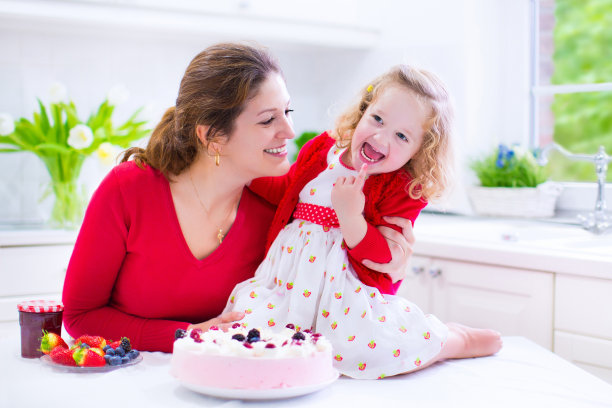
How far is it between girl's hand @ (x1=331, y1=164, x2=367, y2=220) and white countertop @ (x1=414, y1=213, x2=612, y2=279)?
73 cm

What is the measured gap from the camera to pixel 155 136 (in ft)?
5.82

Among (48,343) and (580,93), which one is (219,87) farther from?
(580,93)

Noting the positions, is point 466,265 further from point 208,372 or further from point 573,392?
point 208,372

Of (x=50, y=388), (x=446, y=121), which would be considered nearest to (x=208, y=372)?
(x=50, y=388)

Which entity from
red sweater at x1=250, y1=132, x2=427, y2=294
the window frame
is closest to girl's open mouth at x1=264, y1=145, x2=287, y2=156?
red sweater at x1=250, y1=132, x2=427, y2=294

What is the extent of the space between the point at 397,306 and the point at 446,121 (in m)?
0.44

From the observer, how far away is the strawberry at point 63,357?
4.63 ft

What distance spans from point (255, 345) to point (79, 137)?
158 centimetres

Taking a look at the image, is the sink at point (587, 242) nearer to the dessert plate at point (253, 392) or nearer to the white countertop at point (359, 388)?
the white countertop at point (359, 388)

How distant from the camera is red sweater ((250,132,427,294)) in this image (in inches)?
61.2

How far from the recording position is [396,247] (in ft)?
5.20

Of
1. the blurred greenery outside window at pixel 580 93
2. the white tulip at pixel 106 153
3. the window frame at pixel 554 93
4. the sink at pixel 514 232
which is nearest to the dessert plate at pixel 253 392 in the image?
the sink at pixel 514 232

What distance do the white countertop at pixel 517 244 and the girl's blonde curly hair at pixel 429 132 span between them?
50cm

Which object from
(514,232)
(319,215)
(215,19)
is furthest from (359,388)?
(215,19)
